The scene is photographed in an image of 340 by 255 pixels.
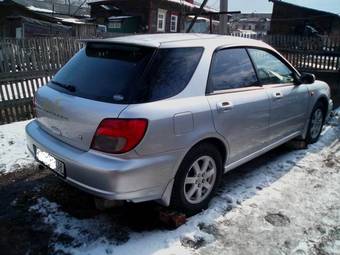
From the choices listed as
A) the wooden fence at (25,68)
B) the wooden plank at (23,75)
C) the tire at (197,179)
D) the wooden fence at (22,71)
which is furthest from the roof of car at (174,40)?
the wooden plank at (23,75)

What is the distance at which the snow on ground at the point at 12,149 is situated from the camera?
4524 millimetres

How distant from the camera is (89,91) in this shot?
305cm

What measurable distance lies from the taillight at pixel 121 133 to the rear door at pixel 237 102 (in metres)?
0.85

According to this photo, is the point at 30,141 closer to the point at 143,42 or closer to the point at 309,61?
the point at 143,42

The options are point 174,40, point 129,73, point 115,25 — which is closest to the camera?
point 129,73

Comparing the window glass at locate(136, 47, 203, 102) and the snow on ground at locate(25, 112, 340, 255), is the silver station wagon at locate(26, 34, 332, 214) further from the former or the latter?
the snow on ground at locate(25, 112, 340, 255)

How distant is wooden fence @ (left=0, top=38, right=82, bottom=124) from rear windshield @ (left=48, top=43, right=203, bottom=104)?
13.1 ft

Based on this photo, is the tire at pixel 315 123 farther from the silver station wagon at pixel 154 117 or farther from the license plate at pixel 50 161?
the license plate at pixel 50 161

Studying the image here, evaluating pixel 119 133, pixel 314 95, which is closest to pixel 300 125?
pixel 314 95

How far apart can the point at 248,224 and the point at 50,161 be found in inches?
75.4

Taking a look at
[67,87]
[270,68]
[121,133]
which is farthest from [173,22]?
[121,133]

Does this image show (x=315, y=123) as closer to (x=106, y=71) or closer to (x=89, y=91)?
(x=106, y=71)

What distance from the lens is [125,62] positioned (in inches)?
121

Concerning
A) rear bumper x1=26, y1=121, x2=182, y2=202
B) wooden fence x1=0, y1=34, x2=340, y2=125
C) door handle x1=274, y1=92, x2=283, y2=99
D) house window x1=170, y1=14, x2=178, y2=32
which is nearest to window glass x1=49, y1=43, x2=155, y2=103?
rear bumper x1=26, y1=121, x2=182, y2=202
